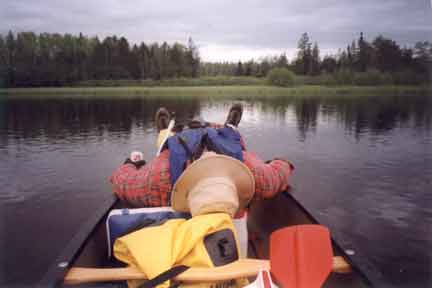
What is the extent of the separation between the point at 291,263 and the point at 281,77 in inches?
2330

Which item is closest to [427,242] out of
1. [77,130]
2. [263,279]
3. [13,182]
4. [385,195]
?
[385,195]

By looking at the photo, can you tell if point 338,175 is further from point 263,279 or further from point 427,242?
point 263,279

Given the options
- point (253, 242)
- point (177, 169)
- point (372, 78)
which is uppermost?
point (372, 78)

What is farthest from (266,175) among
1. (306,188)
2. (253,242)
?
(306,188)

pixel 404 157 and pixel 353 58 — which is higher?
pixel 353 58

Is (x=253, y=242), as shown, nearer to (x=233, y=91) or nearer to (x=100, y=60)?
(x=233, y=91)

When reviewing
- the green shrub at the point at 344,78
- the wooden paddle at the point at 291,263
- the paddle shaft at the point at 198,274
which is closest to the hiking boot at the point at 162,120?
the paddle shaft at the point at 198,274

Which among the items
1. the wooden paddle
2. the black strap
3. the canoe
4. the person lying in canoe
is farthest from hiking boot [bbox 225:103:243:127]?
the black strap

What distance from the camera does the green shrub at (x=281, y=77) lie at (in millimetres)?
57562

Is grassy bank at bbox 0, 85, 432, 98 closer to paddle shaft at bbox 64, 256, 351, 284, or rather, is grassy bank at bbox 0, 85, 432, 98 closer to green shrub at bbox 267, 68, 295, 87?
green shrub at bbox 267, 68, 295, 87

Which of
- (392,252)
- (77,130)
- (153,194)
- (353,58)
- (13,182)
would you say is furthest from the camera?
(353,58)

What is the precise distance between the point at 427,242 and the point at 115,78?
54.9 metres

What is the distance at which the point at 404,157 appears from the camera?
10.3 m

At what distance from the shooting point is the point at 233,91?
55969 millimetres
